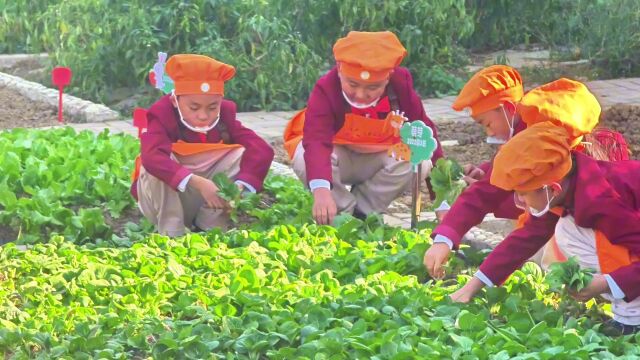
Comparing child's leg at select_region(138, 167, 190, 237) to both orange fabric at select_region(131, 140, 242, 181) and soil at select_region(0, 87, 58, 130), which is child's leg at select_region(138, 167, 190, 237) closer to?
orange fabric at select_region(131, 140, 242, 181)

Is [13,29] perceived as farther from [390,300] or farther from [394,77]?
[390,300]

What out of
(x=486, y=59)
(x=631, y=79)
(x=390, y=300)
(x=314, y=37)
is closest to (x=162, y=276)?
(x=390, y=300)

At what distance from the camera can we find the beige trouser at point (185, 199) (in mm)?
6203

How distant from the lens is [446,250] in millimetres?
4961

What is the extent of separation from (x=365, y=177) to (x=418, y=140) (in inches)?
29.5

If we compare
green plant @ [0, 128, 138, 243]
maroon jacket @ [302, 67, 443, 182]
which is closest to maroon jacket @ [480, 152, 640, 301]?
maroon jacket @ [302, 67, 443, 182]

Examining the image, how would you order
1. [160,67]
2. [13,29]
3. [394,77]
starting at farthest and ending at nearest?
[13,29], [160,67], [394,77]

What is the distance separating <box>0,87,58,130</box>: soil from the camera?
31.8ft

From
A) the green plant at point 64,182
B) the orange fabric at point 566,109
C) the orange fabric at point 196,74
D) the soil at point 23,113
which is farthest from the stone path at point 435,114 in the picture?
the orange fabric at point 566,109

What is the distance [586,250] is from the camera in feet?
14.7

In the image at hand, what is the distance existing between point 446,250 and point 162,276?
45.1 inches

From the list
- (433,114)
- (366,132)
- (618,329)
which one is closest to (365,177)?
(366,132)

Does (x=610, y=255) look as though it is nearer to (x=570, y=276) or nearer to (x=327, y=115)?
(x=570, y=276)

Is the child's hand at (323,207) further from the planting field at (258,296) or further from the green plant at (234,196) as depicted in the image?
the green plant at (234,196)
